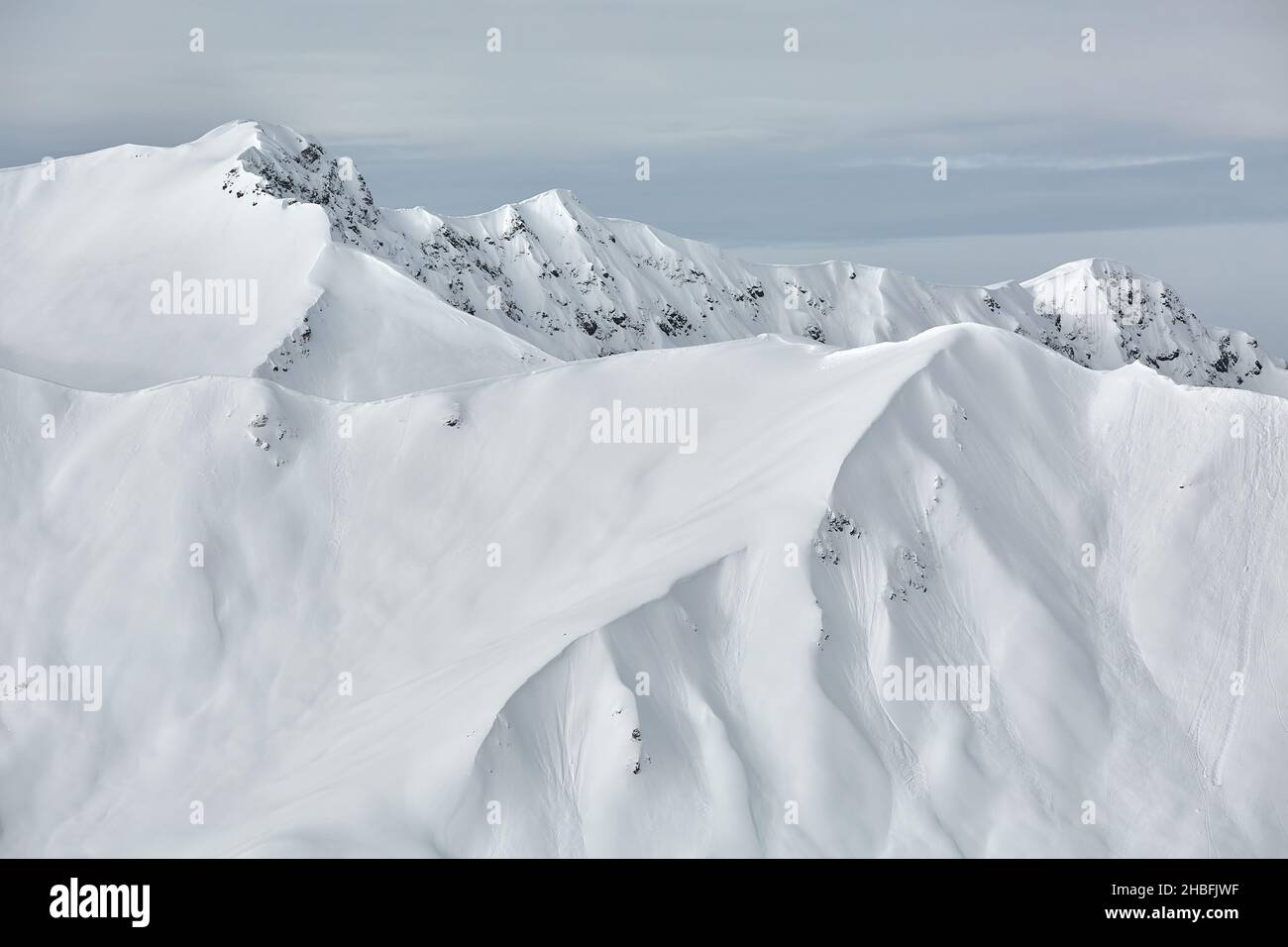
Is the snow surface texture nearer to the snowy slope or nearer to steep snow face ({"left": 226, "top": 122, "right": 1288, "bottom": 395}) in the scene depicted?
the snowy slope

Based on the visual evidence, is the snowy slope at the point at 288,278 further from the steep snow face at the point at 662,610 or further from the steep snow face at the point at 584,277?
the steep snow face at the point at 662,610

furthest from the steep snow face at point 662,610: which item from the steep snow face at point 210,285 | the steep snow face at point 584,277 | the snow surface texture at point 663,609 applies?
the steep snow face at point 584,277

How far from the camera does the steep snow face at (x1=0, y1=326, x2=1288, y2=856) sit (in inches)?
1972

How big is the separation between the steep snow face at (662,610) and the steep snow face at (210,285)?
2967 cm

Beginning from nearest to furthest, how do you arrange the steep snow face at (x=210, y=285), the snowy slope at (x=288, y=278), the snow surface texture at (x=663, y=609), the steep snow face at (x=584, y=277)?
1. the snow surface texture at (x=663, y=609)
2. the steep snow face at (x=210, y=285)
3. the snowy slope at (x=288, y=278)
4. the steep snow face at (x=584, y=277)

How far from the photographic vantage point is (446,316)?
10206 centimetres

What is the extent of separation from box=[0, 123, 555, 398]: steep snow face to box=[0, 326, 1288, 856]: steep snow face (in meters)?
29.7

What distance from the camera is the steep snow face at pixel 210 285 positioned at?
314 ft

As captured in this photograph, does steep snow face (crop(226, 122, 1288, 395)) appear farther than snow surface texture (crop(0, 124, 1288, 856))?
Yes

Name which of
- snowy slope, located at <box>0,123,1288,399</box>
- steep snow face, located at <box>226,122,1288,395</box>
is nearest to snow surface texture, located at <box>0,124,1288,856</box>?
snowy slope, located at <box>0,123,1288,399</box>

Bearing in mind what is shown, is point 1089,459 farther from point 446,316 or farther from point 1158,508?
point 446,316

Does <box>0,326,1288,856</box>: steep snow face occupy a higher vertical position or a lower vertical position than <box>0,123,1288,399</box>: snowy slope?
lower
